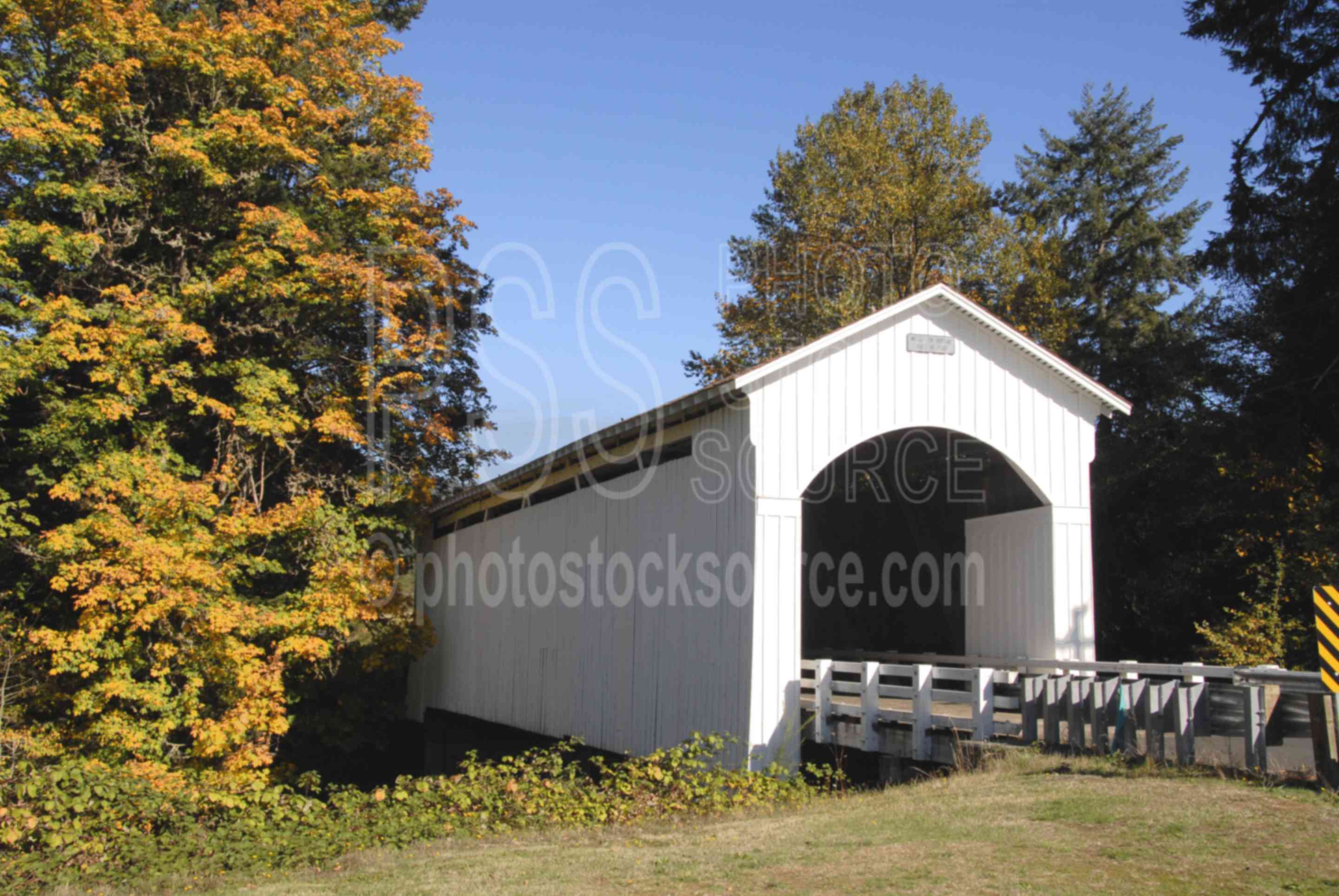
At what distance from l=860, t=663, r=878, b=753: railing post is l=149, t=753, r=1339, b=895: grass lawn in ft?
6.07

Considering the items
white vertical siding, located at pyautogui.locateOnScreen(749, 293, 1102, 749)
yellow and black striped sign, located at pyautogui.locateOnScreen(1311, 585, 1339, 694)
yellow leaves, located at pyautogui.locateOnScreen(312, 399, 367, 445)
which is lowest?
yellow and black striped sign, located at pyautogui.locateOnScreen(1311, 585, 1339, 694)

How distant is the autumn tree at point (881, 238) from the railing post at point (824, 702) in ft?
53.5

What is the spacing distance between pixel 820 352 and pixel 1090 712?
4653mm

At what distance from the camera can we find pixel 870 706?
11836mm

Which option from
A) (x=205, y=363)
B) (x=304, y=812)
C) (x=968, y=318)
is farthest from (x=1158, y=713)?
(x=205, y=363)

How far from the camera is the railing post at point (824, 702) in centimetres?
1230

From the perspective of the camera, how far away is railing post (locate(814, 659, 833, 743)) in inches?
484

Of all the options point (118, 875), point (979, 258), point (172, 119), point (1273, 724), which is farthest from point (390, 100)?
point (1273, 724)

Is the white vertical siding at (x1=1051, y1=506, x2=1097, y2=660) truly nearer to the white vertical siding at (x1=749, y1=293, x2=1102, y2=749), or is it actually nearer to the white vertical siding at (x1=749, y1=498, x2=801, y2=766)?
the white vertical siding at (x1=749, y1=293, x2=1102, y2=749)

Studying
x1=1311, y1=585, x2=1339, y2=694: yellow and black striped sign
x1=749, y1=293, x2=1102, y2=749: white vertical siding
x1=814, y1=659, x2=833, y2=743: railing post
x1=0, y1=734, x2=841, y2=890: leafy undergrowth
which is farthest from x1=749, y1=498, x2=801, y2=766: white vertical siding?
x1=1311, y1=585, x2=1339, y2=694: yellow and black striped sign

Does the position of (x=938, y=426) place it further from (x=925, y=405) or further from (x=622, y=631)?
(x=622, y=631)

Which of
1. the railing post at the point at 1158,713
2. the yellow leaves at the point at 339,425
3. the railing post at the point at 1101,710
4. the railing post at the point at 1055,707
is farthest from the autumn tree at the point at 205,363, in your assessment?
the railing post at the point at 1158,713

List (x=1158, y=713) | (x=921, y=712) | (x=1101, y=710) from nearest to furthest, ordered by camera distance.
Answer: (x=1158, y=713) → (x=1101, y=710) → (x=921, y=712)

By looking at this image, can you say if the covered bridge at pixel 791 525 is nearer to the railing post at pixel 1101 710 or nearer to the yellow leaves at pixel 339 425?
the railing post at pixel 1101 710
